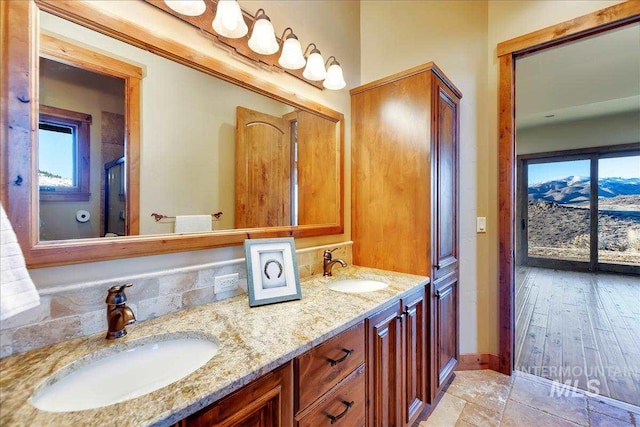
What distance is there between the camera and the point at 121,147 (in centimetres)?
104

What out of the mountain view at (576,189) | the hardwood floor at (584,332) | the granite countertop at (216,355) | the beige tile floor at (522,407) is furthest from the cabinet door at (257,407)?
the mountain view at (576,189)

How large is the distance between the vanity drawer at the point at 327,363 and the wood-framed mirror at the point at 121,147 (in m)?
0.67

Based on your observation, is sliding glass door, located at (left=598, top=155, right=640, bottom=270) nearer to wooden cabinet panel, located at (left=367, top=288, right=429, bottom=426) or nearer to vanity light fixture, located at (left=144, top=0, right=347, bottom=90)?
wooden cabinet panel, located at (left=367, top=288, right=429, bottom=426)

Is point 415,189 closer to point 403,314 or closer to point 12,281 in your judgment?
point 403,314

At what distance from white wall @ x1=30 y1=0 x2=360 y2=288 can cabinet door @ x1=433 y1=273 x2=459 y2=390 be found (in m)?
0.74

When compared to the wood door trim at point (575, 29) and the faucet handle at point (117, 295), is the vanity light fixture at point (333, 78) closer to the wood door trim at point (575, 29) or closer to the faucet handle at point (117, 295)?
the wood door trim at point (575, 29)

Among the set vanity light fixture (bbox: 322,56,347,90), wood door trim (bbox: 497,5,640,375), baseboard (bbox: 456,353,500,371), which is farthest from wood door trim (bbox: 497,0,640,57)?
baseboard (bbox: 456,353,500,371)

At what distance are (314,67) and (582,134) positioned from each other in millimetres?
5212

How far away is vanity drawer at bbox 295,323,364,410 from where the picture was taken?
2.97 feet

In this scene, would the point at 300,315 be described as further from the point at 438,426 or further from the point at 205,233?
the point at 438,426

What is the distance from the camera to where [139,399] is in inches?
24.5

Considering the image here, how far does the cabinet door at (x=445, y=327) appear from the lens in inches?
69.9

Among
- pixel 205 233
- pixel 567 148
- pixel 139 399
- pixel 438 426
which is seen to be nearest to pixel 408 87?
pixel 205 233

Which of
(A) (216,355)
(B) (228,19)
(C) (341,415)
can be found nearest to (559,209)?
(C) (341,415)
